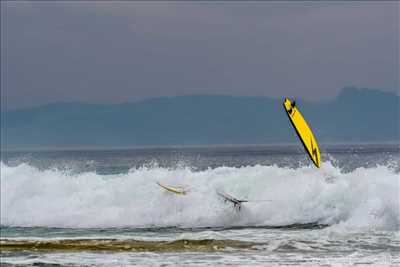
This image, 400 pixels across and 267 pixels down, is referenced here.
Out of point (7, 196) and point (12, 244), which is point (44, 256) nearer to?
point (12, 244)

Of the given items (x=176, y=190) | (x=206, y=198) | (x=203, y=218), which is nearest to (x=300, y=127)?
(x=203, y=218)

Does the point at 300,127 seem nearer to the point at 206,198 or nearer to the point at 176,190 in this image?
the point at 206,198

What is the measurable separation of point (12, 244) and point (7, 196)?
10.8 m

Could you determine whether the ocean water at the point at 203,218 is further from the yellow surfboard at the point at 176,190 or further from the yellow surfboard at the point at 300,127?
the yellow surfboard at the point at 300,127

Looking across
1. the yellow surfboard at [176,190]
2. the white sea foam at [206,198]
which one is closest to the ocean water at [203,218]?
the white sea foam at [206,198]

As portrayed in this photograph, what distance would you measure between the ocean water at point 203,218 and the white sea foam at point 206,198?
4 cm

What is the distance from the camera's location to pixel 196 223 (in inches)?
941

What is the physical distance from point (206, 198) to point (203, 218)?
1.97 metres

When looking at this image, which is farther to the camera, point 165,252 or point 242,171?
point 242,171

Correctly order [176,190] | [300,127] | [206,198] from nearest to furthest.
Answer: [300,127] → [206,198] → [176,190]

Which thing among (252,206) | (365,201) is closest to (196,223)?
(252,206)

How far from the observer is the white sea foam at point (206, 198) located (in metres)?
22.9

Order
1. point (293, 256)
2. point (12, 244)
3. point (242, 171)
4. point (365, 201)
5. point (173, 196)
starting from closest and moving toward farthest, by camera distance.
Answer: point (293, 256)
point (12, 244)
point (365, 201)
point (173, 196)
point (242, 171)

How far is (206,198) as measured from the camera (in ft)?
85.6
